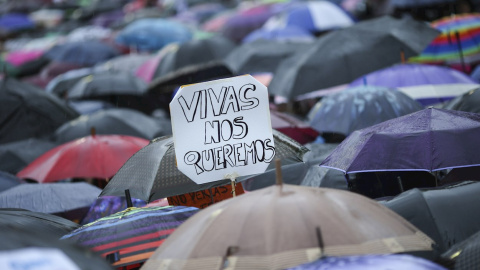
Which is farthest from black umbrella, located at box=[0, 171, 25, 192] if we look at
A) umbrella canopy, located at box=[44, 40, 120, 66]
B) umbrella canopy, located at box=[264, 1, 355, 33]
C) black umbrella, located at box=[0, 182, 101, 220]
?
umbrella canopy, located at box=[44, 40, 120, 66]

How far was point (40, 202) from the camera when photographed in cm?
756

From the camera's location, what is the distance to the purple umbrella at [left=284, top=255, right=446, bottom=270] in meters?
3.54

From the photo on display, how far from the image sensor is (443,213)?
4.98 metres

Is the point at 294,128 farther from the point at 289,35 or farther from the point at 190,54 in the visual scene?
the point at 190,54

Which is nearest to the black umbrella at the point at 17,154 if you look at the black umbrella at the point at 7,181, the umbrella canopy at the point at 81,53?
the black umbrella at the point at 7,181

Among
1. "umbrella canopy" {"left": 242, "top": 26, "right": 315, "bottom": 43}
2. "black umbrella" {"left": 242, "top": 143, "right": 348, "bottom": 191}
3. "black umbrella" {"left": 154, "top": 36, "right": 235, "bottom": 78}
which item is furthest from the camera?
"black umbrella" {"left": 154, "top": 36, "right": 235, "bottom": 78}

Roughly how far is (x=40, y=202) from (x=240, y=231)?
401 centimetres

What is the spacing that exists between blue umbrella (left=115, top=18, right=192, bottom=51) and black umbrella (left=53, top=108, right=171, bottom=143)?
8209 mm

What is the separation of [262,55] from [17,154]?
455cm

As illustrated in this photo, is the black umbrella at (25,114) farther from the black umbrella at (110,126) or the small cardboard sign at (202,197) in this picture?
the small cardboard sign at (202,197)

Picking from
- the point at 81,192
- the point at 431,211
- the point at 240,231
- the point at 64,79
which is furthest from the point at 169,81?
the point at 240,231

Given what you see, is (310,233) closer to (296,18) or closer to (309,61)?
(309,61)

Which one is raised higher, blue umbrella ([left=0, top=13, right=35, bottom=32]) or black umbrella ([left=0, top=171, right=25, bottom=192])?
blue umbrella ([left=0, top=13, right=35, bottom=32])

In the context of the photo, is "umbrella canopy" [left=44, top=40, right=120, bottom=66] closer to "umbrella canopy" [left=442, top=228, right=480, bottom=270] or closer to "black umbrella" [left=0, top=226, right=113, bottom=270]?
"umbrella canopy" [left=442, top=228, right=480, bottom=270]
